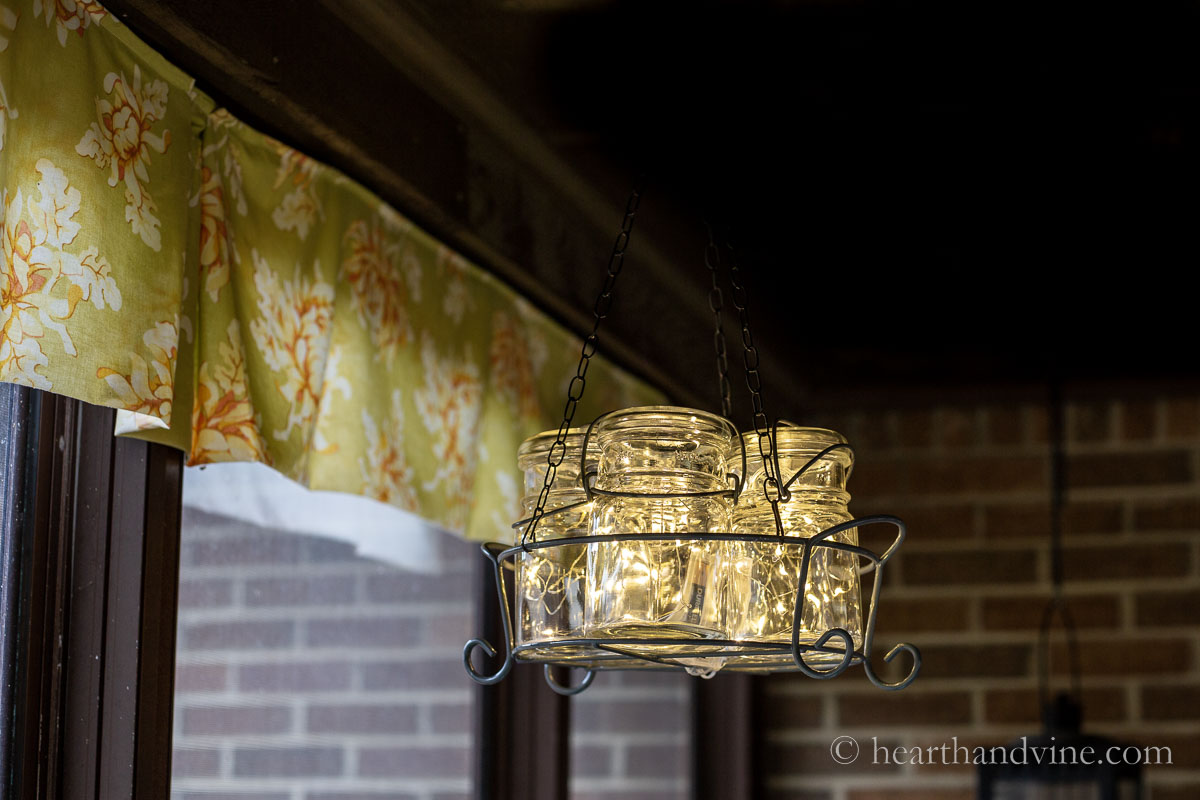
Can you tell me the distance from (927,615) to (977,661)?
0.14 meters

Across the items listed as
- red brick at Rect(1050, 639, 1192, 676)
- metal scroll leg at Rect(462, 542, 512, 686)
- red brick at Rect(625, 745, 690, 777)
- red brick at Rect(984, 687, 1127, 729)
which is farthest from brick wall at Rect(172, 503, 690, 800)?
red brick at Rect(1050, 639, 1192, 676)

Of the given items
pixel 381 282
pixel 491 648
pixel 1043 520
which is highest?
pixel 381 282

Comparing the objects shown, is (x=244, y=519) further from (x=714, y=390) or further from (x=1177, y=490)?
(x=1177, y=490)

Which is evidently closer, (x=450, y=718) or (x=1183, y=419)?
(x=450, y=718)

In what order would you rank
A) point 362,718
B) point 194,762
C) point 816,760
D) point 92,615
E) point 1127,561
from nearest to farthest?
point 92,615 → point 194,762 → point 362,718 → point 1127,561 → point 816,760

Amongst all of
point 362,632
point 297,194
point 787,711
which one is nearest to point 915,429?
point 787,711

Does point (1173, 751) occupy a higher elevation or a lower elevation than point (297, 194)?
lower

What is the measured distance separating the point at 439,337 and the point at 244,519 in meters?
0.39

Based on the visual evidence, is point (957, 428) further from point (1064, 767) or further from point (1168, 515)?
point (1064, 767)

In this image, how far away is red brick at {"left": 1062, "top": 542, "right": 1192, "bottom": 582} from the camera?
9.89 feet

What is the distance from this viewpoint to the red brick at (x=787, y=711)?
10.4ft

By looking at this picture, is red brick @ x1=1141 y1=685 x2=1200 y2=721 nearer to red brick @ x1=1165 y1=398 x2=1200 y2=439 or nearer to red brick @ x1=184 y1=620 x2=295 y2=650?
red brick @ x1=1165 y1=398 x2=1200 y2=439

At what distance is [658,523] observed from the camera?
1077 millimetres

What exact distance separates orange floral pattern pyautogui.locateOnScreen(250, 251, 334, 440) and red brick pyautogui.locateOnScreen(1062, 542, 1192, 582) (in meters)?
1.95
